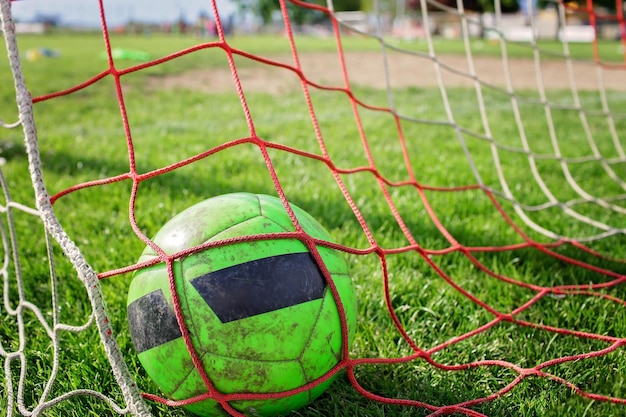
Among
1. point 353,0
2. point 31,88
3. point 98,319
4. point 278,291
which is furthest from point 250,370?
point 353,0

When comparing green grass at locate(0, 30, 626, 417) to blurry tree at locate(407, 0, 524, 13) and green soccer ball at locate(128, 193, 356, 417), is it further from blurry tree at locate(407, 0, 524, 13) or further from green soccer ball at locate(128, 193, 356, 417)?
blurry tree at locate(407, 0, 524, 13)

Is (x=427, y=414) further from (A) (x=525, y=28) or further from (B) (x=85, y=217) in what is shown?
(A) (x=525, y=28)

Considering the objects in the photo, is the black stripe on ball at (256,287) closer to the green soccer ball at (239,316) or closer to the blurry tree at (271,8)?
the green soccer ball at (239,316)

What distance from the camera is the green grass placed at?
164 cm

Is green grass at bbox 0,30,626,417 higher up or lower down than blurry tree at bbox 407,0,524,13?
higher up

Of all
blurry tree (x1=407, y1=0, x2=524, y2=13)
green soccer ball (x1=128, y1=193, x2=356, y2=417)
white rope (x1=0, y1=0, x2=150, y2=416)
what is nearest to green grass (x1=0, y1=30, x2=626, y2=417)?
white rope (x1=0, y1=0, x2=150, y2=416)

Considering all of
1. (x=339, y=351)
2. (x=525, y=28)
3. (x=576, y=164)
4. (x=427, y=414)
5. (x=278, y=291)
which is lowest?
(x=525, y=28)

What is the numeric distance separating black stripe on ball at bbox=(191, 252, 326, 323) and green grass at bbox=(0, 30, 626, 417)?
353mm

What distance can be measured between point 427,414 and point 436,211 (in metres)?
1.45

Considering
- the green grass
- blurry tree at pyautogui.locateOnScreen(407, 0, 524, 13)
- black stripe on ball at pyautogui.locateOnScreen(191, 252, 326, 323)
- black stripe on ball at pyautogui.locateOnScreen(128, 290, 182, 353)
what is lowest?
blurry tree at pyautogui.locateOnScreen(407, 0, 524, 13)

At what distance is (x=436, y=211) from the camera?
111 inches

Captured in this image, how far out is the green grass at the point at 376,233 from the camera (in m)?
1.64

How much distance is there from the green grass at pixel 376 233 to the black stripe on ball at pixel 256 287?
0.35 m

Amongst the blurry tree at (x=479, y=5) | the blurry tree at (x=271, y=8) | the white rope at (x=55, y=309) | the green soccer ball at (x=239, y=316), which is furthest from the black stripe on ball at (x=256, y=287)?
the blurry tree at (x=271, y=8)
